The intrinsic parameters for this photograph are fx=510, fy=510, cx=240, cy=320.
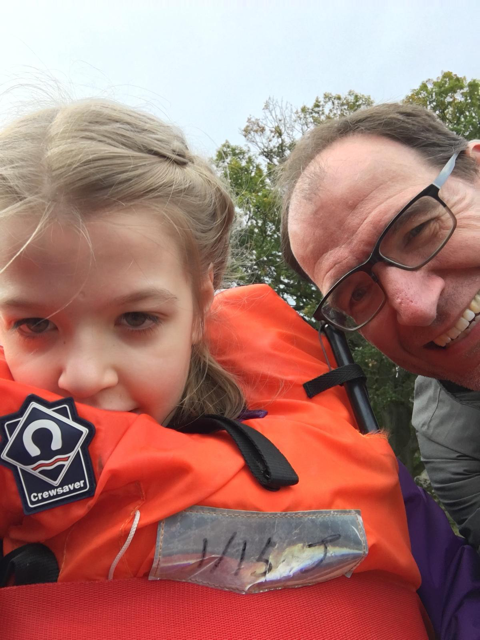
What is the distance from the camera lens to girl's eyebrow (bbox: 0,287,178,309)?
1348mm

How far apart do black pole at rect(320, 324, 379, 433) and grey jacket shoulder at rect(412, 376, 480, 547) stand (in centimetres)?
68

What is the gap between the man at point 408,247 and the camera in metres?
2.15

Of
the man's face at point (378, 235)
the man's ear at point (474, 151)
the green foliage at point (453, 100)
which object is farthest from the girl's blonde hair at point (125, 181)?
the green foliage at point (453, 100)

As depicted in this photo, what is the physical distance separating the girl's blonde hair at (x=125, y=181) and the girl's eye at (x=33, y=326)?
24 centimetres

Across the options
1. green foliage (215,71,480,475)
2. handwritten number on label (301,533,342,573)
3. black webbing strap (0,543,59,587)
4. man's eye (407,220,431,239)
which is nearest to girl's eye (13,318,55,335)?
black webbing strap (0,543,59,587)

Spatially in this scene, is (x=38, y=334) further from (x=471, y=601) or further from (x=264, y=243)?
(x=264, y=243)

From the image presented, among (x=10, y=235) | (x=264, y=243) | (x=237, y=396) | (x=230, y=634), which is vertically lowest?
(x=264, y=243)

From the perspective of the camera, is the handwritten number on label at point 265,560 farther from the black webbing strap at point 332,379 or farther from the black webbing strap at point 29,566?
the black webbing strap at point 332,379

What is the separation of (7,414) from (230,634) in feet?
2.47

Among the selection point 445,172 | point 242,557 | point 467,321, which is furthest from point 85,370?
point 445,172

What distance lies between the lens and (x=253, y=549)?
4.33 feet

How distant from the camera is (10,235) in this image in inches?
53.8

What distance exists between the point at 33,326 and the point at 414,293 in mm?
1491

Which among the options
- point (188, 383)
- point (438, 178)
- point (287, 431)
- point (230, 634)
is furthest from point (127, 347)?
point (438, 178)
